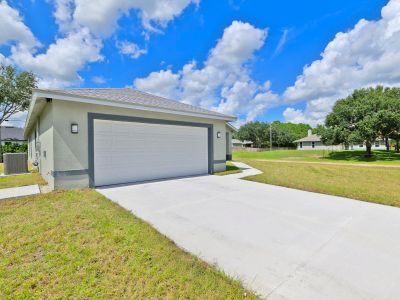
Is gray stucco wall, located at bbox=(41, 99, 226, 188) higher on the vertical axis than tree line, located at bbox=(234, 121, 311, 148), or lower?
lower

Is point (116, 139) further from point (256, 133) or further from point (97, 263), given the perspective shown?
point (256, 133)

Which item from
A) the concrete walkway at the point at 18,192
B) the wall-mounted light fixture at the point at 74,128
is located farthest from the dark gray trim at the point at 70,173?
the wall-mounted light fixture at the point at 74,128

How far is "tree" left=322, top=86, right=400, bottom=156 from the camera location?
20.3m

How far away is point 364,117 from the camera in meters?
21.6

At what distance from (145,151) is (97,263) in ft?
18.9

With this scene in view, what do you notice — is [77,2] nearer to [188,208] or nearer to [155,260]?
[188,208]

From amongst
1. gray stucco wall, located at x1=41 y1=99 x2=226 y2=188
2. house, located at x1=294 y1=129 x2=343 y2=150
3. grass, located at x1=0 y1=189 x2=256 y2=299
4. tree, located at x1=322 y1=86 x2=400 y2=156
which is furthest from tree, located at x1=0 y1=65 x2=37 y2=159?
house, located at x1=294 y1=129 x2=343 y2=150

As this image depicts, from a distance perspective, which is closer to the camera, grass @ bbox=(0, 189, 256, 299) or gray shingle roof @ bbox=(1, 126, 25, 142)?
grass @ bbox=(0, 189, 256, 299)

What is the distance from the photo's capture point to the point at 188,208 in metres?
4.68

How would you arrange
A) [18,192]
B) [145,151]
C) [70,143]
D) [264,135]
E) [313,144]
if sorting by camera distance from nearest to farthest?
[18,192], [70,143], [145,151], [313,144], [264,135]

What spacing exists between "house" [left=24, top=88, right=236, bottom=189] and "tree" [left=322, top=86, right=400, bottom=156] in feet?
64.5

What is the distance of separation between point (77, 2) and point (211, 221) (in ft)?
28.1

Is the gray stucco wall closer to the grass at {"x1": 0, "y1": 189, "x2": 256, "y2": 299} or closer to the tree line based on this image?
the grass at {"x1": 0, "y1": 189, "x2": 256, "y2": 299}

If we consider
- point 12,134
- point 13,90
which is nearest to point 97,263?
point 13,90
